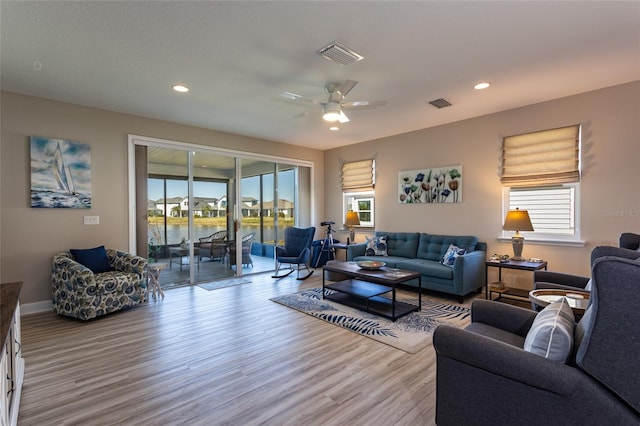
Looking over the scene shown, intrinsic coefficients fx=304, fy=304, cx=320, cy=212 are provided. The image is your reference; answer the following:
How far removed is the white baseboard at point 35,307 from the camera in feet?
12.7

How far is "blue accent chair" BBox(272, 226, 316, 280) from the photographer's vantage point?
579 centimetres

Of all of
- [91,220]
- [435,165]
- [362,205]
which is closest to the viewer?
[91,220]

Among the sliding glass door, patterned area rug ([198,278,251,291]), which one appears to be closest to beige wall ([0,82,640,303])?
the sliding glass door

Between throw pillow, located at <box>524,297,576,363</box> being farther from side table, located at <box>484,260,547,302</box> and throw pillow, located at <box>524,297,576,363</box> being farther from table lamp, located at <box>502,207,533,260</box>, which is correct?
table lamp, located at <box>502,207,533,260</box>

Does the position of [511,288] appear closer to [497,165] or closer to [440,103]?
[497,165]

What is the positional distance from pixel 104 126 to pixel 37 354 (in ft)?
10.2

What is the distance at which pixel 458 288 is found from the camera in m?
4.17

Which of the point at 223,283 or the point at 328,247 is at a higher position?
the point at 328,247

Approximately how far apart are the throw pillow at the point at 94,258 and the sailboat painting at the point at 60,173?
642 mm

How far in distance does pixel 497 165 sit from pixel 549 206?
35.4 inches

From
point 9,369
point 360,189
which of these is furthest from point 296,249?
point 9,369

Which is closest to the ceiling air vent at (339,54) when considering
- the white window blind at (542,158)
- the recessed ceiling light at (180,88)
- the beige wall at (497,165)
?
the recessed ceiling light at (180,88)

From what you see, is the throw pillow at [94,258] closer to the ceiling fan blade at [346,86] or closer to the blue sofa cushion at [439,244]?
the ceiling fan blade at [346,86]

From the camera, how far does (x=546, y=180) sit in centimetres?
420
